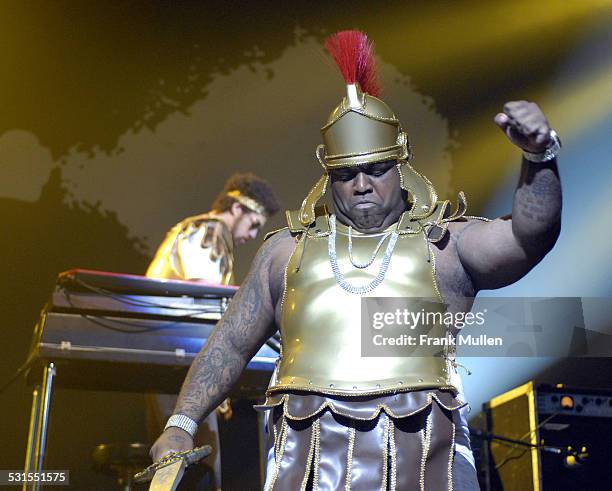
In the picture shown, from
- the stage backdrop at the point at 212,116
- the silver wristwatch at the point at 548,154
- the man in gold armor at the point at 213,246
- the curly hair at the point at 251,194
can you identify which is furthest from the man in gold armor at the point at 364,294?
the stage backdrop at the point at 212,116

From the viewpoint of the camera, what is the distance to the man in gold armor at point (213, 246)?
494 centimetres

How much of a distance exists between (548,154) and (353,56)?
94 cm

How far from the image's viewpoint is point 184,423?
275cm

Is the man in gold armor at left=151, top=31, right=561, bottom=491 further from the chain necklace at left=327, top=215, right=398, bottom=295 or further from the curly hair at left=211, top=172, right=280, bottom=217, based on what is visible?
the curly hair at left=211, top=172, right=280, bottom=217

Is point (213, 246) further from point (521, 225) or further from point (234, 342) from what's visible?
point (521, 225)

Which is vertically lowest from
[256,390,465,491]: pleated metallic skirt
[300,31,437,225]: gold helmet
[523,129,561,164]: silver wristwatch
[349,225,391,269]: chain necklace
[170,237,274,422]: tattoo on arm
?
[256,390,465,491]: pleated metallic skirt

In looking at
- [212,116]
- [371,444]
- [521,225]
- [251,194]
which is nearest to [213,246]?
[251,194]

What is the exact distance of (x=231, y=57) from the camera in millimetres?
6953

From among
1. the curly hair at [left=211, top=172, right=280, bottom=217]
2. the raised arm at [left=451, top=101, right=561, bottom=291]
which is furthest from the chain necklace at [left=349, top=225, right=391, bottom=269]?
the curly hair at [left=211, top=172, right=280, bottom=217]

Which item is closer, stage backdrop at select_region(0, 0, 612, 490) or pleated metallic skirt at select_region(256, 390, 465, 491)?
pleated metallic skirt at select_region(256, 390, 465, 491)

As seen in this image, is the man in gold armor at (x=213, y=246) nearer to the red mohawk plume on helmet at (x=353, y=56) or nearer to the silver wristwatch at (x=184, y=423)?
the silver wristwatch at (x=184, y=423)

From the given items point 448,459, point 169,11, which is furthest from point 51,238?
point 448,459

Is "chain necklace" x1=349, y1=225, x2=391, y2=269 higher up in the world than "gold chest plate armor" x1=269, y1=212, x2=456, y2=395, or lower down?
higher up

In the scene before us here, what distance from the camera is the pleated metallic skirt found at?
246 cm
